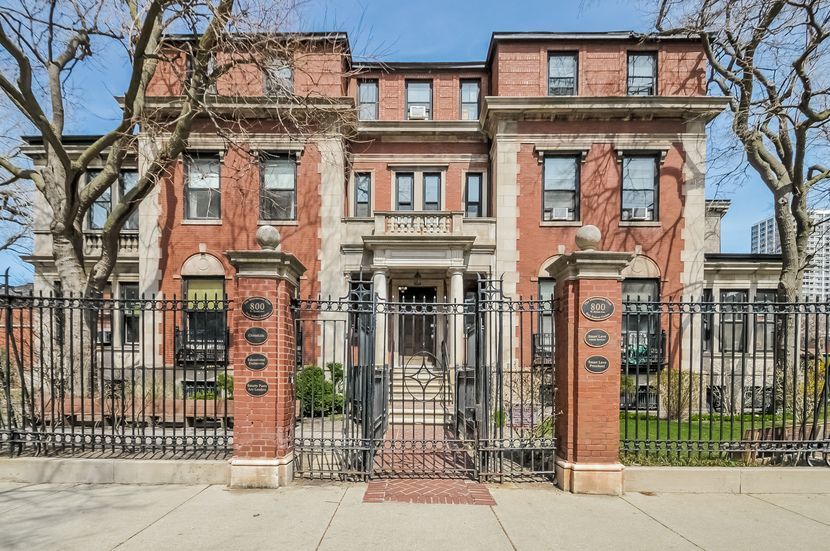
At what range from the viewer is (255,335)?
6.37 meters

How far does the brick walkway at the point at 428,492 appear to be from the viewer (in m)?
5.94

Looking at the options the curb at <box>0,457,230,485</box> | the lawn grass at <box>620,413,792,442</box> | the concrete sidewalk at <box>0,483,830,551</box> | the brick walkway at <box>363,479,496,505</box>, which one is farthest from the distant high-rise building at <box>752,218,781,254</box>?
the curb at <box>0,457,230,485</box>

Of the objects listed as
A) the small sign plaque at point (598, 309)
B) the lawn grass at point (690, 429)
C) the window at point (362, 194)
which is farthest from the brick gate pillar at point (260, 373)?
the window at point (362, 194)

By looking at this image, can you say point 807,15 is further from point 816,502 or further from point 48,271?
point 48,271

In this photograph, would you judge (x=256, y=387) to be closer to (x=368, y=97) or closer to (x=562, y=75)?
(x=368, y=97)

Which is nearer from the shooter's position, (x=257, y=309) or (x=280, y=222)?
(x=257, y=309)

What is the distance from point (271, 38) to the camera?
9508mm

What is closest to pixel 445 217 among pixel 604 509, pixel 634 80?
pixel 634 80

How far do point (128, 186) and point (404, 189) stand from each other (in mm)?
10353

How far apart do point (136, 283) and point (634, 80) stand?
1832 centimetres

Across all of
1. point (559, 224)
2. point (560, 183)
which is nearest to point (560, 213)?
point (559, 224)

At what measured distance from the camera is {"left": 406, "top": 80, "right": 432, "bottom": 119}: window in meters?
18.0

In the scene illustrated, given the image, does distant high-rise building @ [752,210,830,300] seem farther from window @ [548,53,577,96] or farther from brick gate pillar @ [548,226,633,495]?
brick gate pillar @ [548,226,633,495]

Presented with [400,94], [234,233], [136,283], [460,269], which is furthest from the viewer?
[400,94]
